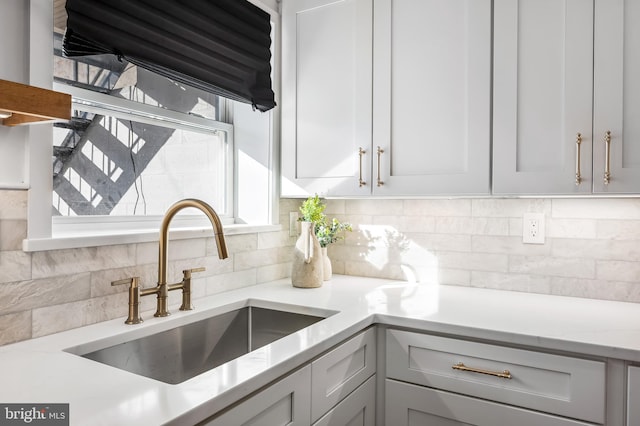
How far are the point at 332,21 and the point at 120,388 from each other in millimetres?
1680

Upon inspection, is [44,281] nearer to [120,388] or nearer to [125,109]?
[120,388]

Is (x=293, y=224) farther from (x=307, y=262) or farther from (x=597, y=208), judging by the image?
(x=597, y=208)

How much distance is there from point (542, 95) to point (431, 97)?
39cm

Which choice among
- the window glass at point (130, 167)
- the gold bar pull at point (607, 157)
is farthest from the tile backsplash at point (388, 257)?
the gold bar pull at point (607, 157)

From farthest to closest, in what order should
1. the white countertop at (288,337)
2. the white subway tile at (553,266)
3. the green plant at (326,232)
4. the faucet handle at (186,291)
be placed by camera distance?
the green plant at (326,232)
the white subway tile at (553,266)
the faucet handle at (186,291)
the white countertop at (288,337)

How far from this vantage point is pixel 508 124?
160 cm

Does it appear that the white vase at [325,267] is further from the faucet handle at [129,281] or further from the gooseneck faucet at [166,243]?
the faucet handle at [129,281]

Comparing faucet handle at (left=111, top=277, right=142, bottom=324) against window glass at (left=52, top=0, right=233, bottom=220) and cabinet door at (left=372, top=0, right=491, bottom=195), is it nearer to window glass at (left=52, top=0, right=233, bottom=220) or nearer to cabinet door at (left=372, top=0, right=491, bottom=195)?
window glass at (left=52, top=0, right=233, bottom=220)

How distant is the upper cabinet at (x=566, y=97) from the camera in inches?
55.9

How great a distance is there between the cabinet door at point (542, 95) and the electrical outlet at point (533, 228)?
36 centimetres

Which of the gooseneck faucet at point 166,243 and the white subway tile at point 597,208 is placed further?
the white subway tile at point 597,208

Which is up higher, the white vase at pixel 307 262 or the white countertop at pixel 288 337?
the white vase at pixel 307 262

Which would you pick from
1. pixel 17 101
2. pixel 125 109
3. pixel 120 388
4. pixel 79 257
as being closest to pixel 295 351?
pixel 120 388

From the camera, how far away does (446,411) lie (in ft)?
4.63
